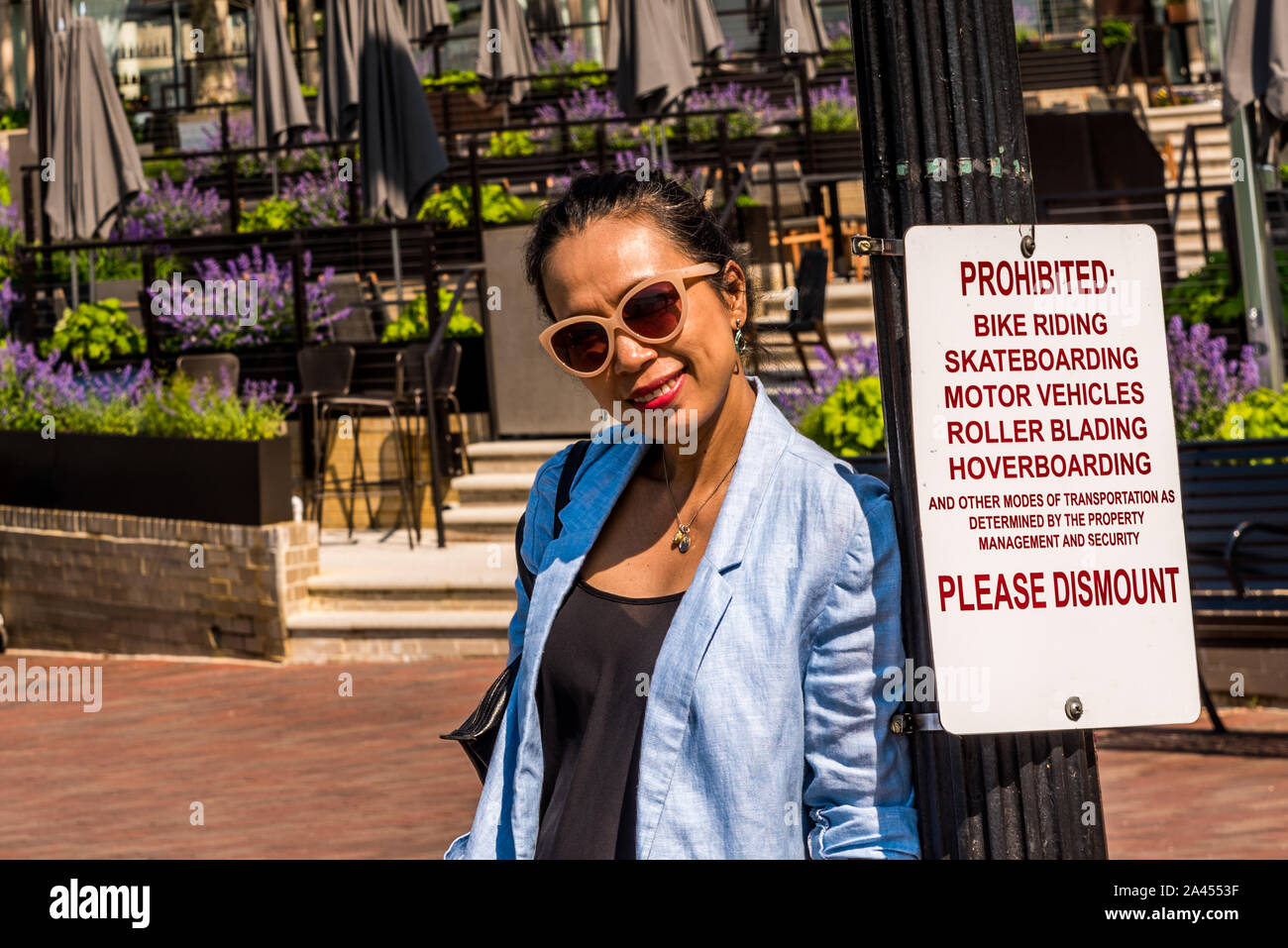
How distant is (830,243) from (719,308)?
11.7 m

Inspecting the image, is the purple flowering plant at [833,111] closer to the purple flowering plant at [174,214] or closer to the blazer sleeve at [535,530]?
the purple flowering plant at [174,214]

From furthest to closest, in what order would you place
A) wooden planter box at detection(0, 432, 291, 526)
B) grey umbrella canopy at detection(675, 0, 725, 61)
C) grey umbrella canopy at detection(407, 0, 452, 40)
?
grey umbrella canopy at detection(407, 0, 452, 40) → grey umbrella canopy at detection(675, 0, 725, 61) → wooden planter box at detection(0, 432, 291, 526)

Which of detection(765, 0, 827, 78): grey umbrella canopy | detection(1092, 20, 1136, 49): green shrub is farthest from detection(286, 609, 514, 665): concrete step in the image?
detection(1092, 20, 1136, 49): green shrub

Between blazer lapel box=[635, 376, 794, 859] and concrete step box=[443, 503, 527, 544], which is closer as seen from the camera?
blazer lapel box=[635, 376, 794, 859]

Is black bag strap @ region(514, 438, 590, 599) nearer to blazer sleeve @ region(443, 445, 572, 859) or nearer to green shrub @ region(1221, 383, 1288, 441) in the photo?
blazer sleeve @ region(443, 445, 572, 859)

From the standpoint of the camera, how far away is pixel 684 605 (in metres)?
1.87

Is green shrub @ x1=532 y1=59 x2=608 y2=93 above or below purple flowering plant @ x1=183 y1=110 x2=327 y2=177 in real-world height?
above

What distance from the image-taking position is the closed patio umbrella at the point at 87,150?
1262 centimetres

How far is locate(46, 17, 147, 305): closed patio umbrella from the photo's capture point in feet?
41.4

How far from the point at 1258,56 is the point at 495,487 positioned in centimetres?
575

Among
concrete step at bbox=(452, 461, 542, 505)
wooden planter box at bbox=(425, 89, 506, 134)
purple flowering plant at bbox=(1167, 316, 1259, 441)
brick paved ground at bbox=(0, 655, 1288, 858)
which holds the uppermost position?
wooden planter box at bbox=(425, 89, 506, 134)

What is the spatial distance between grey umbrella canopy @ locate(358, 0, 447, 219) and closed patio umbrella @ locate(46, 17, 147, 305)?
2.39 m

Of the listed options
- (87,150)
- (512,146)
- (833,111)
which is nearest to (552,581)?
(87,150)
